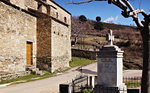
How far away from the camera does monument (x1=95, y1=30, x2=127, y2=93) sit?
7.38 m

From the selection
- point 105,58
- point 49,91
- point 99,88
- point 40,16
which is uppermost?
point 40,16

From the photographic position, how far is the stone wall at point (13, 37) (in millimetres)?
13995

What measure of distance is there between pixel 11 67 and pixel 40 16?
6734 millimetres

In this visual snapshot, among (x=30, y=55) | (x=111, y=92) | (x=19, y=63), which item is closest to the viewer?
(x=111, y=92)

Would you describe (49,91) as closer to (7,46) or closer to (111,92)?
(111,92)

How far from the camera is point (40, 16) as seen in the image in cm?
1916

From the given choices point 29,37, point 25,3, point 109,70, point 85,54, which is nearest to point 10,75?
point 29,37

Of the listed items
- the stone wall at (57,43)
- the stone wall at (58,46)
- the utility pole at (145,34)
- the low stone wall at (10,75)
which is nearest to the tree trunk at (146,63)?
the utility pole at (145,34)

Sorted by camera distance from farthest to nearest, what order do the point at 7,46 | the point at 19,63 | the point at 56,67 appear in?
the point at 56,67 → the point at 19,63 → the point at 7,46

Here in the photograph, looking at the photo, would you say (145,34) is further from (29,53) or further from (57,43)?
(57,43)

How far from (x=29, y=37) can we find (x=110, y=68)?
12022mm

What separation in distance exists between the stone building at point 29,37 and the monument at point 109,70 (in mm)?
8971

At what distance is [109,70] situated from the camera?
295 inches

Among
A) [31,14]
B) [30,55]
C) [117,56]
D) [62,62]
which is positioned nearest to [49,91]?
[117,56]
